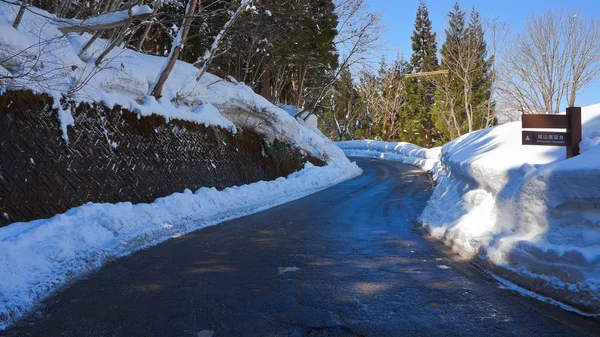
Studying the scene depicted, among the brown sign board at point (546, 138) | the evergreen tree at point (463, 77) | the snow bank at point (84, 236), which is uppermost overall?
the evergreen tree at point (463, 77)

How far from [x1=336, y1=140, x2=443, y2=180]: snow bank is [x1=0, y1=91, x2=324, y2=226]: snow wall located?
13.6m

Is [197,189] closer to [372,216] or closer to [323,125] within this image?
[372,216]

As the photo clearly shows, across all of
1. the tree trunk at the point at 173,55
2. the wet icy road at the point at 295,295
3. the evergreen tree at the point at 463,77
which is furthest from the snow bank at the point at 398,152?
the wet icy road at the point at 295,295

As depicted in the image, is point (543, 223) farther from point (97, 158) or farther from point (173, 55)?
point (173, 55)

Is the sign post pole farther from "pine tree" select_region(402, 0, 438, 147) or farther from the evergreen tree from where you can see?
"pine tree" select_region(402, 0, 438, 147)

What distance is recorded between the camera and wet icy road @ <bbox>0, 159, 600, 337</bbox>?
3771 millimetres

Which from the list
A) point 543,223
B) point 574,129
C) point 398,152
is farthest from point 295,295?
point 398,152

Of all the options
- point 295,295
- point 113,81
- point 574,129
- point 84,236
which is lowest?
point 295,295

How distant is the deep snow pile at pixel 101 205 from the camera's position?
5.34 meters

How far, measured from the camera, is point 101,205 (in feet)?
26.3

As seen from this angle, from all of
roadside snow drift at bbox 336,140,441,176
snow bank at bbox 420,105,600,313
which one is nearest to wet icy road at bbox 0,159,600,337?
snow bank at bbox 420,105,600,313

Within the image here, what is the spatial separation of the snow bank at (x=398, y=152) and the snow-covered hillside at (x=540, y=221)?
1610 cm

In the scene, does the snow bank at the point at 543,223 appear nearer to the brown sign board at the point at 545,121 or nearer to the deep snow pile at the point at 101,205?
the brown sign board at the point at 545,121

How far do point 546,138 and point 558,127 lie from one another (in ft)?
0.66
